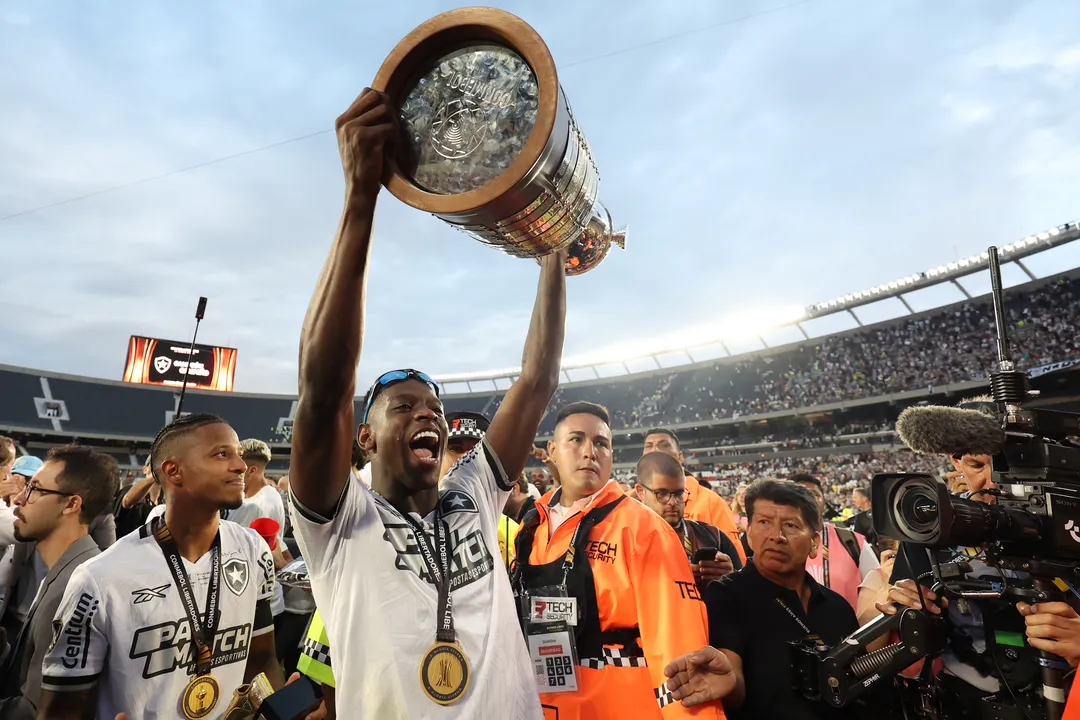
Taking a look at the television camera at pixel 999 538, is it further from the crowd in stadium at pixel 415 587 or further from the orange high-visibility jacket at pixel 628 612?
the orange high-visibility jacket at pixel 628 612

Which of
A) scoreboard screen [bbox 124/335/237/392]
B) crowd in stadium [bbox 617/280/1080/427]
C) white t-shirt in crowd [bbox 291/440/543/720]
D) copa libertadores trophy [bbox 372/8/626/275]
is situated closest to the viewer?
copa libertadores trophy [bbox 372/8/626/275]

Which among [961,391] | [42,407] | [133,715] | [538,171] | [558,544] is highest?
[42,407]

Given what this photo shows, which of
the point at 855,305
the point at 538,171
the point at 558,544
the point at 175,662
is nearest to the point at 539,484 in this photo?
the point at 558,544

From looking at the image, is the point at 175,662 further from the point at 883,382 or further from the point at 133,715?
the point at 883,382

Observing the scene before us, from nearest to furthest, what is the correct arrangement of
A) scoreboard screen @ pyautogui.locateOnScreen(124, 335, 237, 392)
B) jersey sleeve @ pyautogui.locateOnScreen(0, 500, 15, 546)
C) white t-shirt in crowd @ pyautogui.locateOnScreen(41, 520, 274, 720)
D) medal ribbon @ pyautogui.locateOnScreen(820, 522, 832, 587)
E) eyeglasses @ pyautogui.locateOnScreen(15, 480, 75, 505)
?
1. white t-shirt in crowd @ pyautogui.locateOnScreen(41, 520, 274, 720)
2. eyeglasses @ pyautogui.locateOnScreen(15, 480, 75, 505)
3. jersey sleeve @ pyautogui.locateOnScreen(0, 500, 15, 546)
4. medal ribbon @ pyautogui.locateOnScreen(820, 522, 832, 587)
5. scoreboard screen @ pyautogui.locateOnScreen(124, 335, 237, 392)

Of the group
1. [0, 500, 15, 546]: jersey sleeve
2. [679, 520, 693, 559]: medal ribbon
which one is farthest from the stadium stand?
[0, 500, 15, 546]: jersey sleeve

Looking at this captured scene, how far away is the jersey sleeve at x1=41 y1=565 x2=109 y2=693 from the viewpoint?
206 cm

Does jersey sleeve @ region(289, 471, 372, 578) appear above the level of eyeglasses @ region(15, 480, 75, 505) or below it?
below

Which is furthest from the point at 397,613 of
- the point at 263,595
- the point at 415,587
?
the point at 263,595

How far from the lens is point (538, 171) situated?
1.34 metres

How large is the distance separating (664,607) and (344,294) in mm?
1695

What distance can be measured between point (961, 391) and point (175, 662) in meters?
30.4

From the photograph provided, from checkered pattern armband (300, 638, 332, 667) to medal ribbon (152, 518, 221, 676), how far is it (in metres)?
0.40

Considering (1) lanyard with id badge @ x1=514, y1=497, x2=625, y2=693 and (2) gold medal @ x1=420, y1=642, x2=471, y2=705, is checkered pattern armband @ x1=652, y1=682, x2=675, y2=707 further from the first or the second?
(2) gold medal @ x1=420, y1=642, x2=471, y2=705
